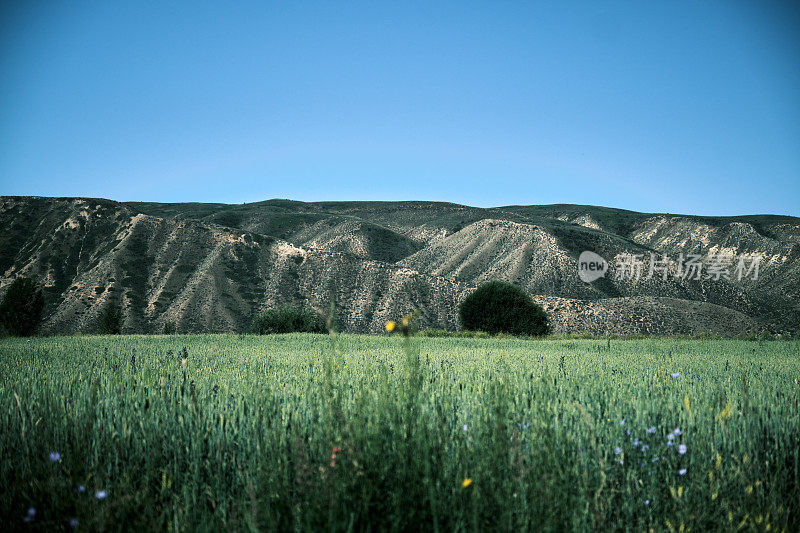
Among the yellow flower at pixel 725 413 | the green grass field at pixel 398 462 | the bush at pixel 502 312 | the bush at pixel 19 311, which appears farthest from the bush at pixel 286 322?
the yellow flower at pixel 725 413

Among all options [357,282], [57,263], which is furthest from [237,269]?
[57,263]

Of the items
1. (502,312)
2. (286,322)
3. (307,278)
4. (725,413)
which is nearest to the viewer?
(725,413)

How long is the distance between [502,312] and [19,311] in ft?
103

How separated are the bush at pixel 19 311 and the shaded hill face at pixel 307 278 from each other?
760 centimetres

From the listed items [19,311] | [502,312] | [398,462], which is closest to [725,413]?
[398,462]

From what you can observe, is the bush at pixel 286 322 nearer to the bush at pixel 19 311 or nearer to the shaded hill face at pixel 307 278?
the shaded hill face at pixel 307 278

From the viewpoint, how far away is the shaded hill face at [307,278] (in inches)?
1608

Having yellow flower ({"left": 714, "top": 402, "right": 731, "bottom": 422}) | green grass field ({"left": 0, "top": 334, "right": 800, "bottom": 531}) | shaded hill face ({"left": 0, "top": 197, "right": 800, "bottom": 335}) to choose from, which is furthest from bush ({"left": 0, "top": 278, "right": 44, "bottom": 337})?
yellow flower ({"left": 714, "top": 402, "right": 731, "bottom": 422})

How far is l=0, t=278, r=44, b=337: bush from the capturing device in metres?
29.5

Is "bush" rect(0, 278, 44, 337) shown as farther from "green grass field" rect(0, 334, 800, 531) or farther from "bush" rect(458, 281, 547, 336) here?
"green grass field" rect(0, 334, 800, 531)

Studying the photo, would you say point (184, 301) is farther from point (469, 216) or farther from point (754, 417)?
point (469, 216)

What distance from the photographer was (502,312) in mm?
28844

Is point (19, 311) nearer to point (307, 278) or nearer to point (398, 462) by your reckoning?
point (307, 278)

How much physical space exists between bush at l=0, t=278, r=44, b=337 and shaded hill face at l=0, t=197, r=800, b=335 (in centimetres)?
760
